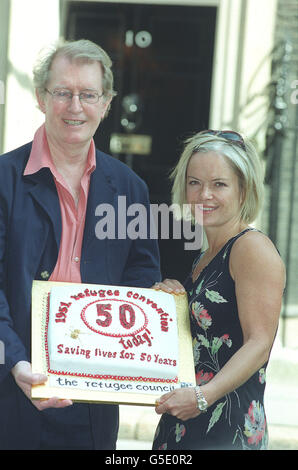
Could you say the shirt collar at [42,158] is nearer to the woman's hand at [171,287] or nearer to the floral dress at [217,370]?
the woman's hand at [171,287]

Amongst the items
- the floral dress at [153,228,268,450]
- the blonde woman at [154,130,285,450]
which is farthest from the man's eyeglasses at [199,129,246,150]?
the floral dress at [153,228,268,450]

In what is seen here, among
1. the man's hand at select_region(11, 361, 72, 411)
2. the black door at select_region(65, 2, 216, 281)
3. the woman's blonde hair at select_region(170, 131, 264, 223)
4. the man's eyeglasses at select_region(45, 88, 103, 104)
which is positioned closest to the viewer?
the man's hand at select_region(11, 361, 72, 411)

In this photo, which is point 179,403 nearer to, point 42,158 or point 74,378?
point 74,378

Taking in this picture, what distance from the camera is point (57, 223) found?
242 centimetres

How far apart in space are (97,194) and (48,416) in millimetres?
740

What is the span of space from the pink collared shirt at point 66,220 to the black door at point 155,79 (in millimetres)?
3503

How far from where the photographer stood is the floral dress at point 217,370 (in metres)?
2.26

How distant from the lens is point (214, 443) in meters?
2.29

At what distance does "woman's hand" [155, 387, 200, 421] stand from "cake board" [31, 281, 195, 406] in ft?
0.08

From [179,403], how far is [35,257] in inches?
25.1

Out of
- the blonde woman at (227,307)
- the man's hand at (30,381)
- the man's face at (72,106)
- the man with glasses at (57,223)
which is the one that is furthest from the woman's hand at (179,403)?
the man's face at (72,106)

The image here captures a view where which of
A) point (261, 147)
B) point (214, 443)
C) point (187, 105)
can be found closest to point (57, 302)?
point (214, 443)

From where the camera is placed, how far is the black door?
595 centimetres

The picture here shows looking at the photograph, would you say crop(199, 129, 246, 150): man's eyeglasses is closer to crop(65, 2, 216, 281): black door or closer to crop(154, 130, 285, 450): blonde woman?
crop(154, 130, 285, 450): blonde woman
